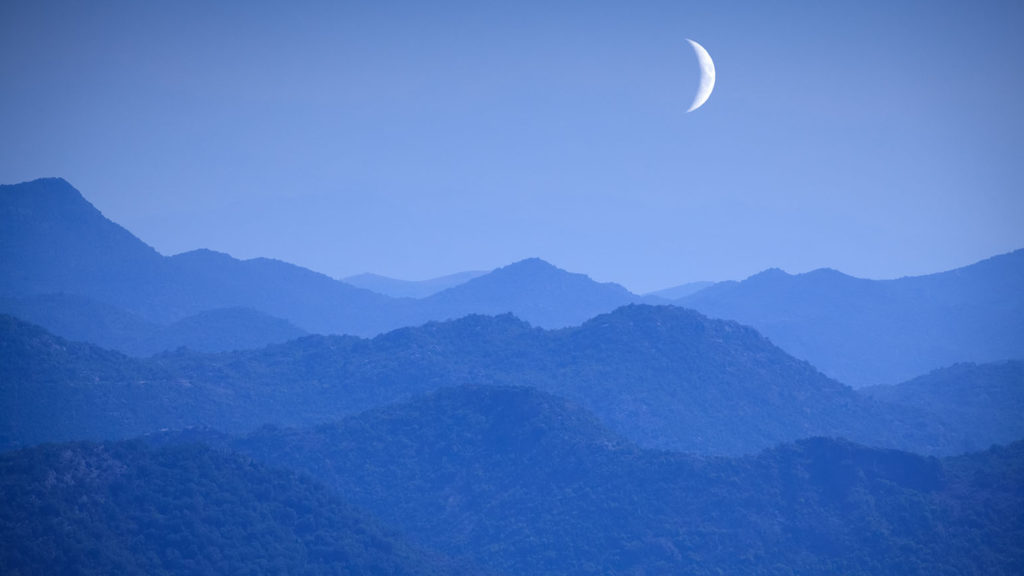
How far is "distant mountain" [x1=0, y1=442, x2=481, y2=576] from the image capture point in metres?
71.1

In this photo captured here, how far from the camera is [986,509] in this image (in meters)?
90.1

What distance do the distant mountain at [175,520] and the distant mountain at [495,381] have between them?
34891 millimetres

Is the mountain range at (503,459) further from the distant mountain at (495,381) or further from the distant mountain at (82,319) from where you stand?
the distant mountain at (82,319)

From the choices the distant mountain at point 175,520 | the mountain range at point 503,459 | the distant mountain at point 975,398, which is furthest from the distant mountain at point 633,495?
the distant mountain at point 975,398

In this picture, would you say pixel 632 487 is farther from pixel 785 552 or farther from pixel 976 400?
pixel 976 400

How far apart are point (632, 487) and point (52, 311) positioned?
405 feet

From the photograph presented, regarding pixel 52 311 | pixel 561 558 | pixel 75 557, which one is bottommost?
pixel 561 558

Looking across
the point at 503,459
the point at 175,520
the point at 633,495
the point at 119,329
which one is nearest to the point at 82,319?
the point at 119,329

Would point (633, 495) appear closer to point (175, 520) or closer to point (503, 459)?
point (503, 459)

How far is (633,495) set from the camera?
322 ft

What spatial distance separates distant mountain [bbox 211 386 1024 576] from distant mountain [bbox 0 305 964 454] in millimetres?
21076

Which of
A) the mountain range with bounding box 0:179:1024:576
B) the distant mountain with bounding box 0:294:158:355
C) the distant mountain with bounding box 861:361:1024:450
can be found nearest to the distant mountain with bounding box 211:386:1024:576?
the mountain range with bounding box 0:179:1024:576

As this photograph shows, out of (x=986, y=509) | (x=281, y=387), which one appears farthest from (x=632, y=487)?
(x=281, y=387)

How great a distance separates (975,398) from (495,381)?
67188 millimetres
